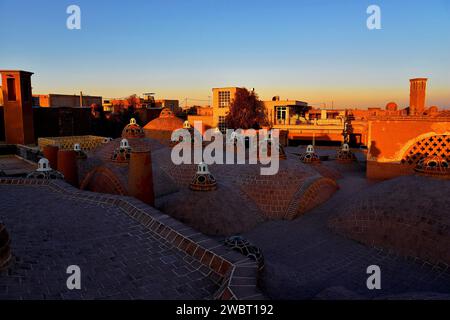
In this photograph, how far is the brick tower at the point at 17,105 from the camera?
28.5 m

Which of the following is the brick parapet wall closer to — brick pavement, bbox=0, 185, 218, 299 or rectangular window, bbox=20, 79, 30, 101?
brick pavement, bbox=0, 185, 218, 299

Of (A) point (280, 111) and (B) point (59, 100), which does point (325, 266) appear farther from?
(B) point (59, 100)

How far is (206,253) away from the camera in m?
5.80

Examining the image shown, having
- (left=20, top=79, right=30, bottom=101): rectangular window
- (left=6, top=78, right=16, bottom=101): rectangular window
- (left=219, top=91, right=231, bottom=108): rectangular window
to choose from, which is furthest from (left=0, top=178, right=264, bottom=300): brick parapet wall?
(left=219, top=91, right=231, bottom=108): rectangular window

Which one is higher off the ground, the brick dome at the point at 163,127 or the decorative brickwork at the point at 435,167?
the brick dome at the point at 163,127

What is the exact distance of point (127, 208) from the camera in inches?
327

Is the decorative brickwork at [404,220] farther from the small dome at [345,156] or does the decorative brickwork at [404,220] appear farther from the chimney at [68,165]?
the chimney at [68,165]

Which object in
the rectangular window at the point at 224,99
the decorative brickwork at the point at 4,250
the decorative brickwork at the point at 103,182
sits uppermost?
the rectangular window at the point at 224,99

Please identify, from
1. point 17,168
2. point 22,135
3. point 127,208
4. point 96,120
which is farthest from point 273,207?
point 96,120

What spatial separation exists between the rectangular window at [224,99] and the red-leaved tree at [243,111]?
1383 mm

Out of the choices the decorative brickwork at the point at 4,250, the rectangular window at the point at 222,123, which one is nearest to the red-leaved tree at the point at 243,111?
the rectangular window at the point at 222,123

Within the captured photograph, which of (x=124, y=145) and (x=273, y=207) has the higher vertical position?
(x=124, y=145)
